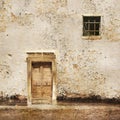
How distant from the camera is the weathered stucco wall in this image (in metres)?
13.4

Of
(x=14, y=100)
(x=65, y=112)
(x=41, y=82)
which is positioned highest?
(x=41, y=82)

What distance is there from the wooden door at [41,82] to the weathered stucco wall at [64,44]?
0.37 meters

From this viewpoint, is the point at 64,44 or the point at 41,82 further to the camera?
the point at 41,82

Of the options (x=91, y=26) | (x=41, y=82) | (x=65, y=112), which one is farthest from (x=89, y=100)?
(x=91, y=26)

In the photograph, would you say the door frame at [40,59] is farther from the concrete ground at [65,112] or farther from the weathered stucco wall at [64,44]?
the concrete ground at [65,112]

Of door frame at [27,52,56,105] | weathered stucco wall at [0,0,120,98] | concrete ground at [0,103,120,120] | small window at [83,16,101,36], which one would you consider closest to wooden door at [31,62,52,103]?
door frame at [27,52,56,105]

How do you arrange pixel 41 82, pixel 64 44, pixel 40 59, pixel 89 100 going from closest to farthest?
pixel 64 44 → pixel 40 59 → pixel 89 100 → pixel 41 82

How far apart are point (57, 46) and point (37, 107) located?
8.07ft

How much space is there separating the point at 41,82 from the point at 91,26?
9.52 ft

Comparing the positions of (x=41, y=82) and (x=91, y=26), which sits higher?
(x=91, y=26)

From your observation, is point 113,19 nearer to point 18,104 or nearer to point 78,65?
point 78,65

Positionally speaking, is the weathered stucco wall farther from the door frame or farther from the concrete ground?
the concrete ground

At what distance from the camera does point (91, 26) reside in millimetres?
13656

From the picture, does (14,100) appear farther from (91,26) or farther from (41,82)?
(91,26)
